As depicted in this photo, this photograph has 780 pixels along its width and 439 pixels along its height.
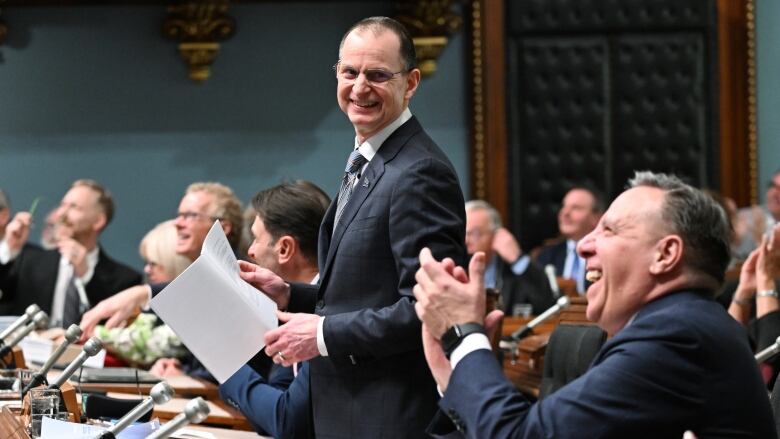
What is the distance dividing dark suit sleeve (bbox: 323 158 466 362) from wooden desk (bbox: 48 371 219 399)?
1.76 meters

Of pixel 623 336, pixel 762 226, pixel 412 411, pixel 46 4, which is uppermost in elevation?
pixel 46 4

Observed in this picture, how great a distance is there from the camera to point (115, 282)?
6.70 metres

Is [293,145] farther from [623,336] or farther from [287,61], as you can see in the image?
[623,336]

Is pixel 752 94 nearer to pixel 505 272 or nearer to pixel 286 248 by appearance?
pixel 505 272

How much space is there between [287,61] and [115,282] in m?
3.16

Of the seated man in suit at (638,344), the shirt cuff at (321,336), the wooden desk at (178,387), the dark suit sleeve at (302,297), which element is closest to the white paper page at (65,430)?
the shirt cuff at (321,336)

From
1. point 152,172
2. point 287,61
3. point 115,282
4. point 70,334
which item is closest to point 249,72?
point 287,61

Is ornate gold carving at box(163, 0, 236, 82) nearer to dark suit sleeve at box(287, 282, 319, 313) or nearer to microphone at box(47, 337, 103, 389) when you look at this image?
dark suit sleeve at box(287, 282, 319, 313)

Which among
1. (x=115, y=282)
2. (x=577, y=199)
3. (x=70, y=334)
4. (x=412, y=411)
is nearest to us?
(x=412, y=411)

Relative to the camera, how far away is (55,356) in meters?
3.18

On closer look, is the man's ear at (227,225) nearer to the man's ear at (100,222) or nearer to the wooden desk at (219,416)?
the wooden desk at (219,416)

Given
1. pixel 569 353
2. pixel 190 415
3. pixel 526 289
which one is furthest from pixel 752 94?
pixel 190 415

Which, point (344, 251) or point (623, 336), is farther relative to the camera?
point (344, 251)

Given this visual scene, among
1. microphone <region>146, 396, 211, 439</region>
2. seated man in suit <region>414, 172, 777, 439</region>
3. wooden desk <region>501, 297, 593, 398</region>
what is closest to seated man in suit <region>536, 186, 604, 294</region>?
wooden desk <region>501, 297, 593, 398</region>
